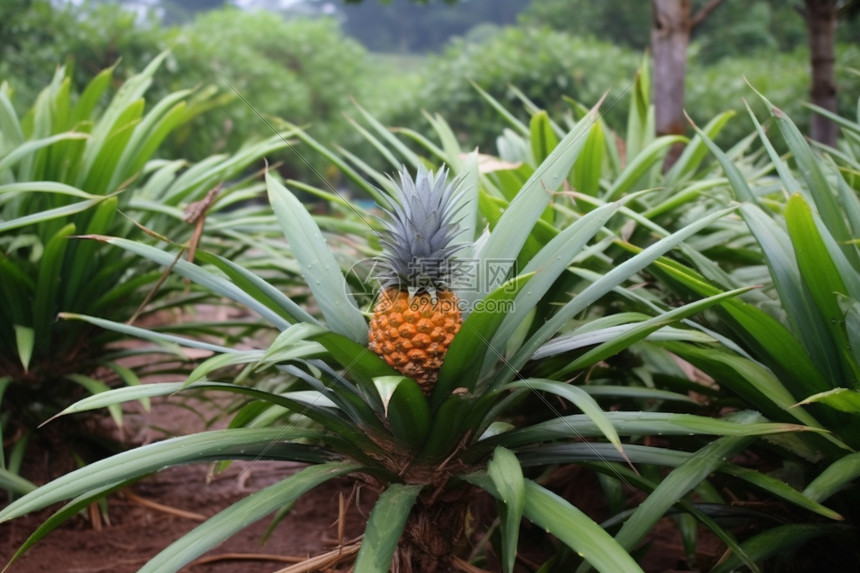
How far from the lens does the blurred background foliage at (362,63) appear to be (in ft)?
23.3

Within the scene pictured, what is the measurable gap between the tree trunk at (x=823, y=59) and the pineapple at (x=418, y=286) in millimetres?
3687

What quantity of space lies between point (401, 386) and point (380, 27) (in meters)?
21.2

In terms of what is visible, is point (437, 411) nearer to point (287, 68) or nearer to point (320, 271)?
point (320, 271)

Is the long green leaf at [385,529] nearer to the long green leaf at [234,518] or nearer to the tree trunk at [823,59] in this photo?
the long green leaf at [234,518]

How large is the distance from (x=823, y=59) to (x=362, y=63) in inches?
426

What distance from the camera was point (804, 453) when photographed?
1.38m

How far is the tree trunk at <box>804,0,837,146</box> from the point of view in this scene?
408cm

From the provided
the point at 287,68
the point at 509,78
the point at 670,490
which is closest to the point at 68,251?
the point at 670,490

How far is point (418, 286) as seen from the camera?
4.05 ft

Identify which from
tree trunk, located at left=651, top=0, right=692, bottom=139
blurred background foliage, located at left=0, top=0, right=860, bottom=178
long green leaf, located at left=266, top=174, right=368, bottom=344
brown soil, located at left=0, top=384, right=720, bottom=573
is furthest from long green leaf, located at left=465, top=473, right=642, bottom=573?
tree trunk, located at left=651, top=0, right=692, bottom=139

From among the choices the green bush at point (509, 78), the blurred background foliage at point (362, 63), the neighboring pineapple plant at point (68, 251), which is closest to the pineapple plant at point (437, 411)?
the neighboring pineapple plant at point (68, 251)

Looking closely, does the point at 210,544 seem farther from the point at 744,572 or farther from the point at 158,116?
the point at 158,116

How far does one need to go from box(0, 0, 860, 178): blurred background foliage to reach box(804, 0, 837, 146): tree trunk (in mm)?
770

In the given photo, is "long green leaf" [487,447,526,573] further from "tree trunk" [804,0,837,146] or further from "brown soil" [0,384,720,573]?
"tree trunk" [804,0,837,146]
